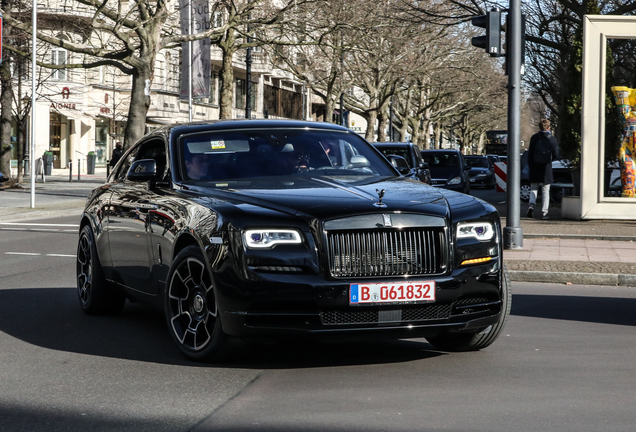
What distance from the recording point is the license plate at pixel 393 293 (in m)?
5.70

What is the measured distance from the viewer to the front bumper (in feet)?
18.6

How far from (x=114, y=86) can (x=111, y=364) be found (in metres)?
45.9

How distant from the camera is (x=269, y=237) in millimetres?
5715

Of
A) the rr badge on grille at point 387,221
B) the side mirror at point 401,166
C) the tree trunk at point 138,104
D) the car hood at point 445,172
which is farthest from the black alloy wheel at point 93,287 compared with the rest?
the car hood at point 445,172

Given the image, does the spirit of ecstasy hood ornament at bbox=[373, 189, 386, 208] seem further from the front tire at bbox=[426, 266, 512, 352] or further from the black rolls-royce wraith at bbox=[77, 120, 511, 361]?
the front tire at bbox=[426, 266, 512, 352]

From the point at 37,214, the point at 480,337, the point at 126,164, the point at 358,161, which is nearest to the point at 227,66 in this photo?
the point at 37,214

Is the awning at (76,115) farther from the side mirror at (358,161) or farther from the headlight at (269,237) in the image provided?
the headlight at (269,237)

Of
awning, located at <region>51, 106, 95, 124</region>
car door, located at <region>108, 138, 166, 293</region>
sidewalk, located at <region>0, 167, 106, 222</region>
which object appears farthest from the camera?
awning, located at <region>51, 106, 95, 124</region>

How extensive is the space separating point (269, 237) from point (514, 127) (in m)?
8.98

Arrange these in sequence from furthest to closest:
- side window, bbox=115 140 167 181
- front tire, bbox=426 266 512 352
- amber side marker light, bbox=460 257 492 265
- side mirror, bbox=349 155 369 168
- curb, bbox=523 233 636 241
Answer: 1. curb, bbox=523 233 636 241
2. side window, bbox=115 140 167 181
3. side mirror, bbox=349 155 369 168
4. front tire, bbox=426 266 512 352
5. amber side marker light, bbox=460 257 492 265

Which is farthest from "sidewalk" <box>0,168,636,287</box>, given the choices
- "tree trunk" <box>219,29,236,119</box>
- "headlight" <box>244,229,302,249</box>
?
"tree trunk" <box>219,29,236,119</box>

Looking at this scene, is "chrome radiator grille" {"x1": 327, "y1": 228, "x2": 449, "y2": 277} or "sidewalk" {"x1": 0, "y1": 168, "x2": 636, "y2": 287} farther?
"sidewalk" {"x1": 0, "y1": 168, "x2": 636, "y2": 287}

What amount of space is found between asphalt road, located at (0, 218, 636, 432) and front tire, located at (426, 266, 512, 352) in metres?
0.10

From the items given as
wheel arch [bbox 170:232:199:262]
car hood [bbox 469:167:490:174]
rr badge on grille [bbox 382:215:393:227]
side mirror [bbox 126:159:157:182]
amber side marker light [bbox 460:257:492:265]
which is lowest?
amber side marker light [bbox 460:257:492:265]
